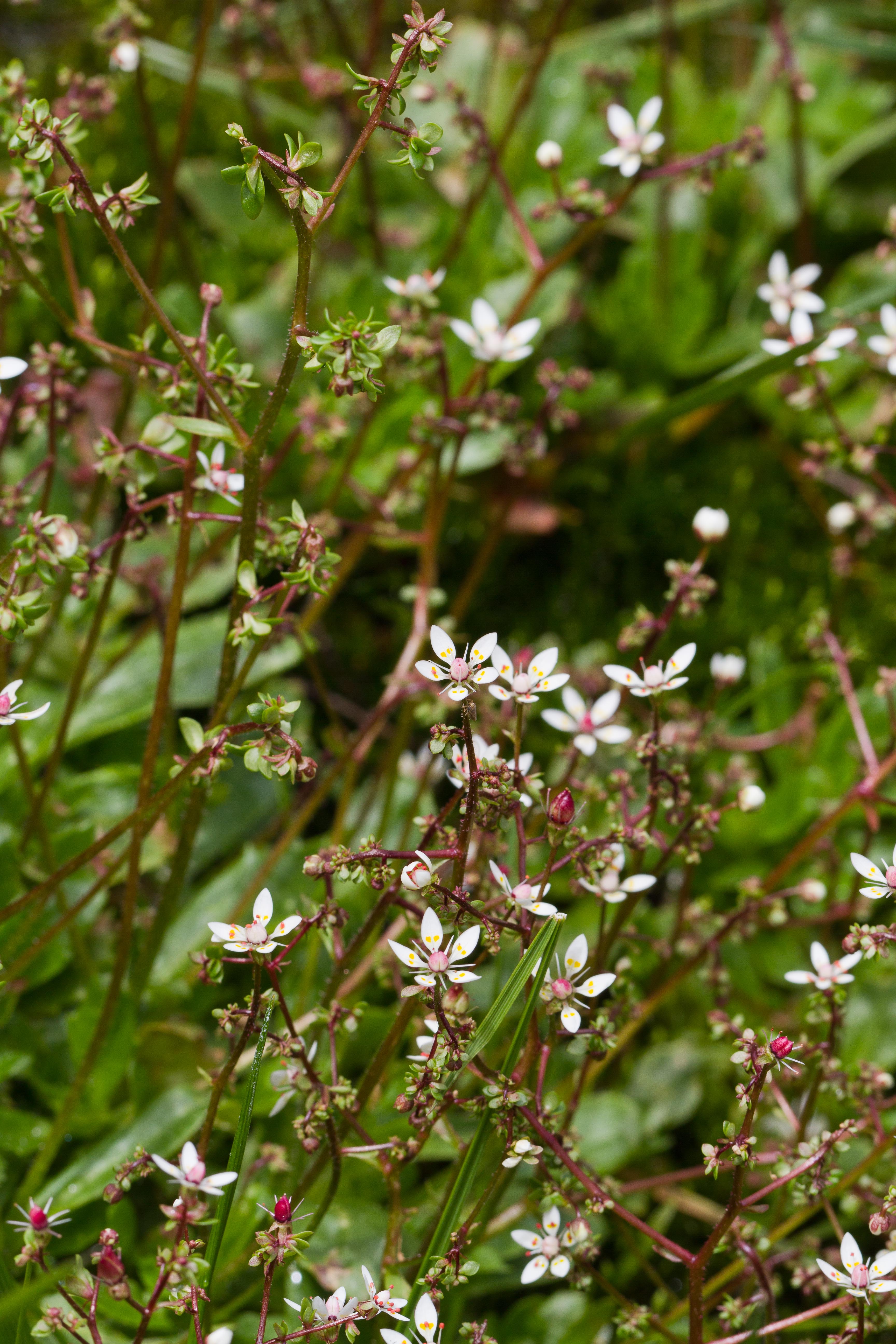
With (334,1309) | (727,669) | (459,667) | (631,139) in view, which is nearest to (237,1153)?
(334,1309)

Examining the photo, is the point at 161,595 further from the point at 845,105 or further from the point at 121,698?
the point at 845,105

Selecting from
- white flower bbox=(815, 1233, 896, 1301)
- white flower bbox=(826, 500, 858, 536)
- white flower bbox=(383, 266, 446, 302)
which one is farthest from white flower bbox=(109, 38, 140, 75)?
white flower bbox=(815, 1233, 896, 1301)

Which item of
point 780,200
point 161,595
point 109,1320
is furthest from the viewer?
point 780,200

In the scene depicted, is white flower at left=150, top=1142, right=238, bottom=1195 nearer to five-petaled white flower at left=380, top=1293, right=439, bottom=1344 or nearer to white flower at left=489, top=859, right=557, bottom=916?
five-petaled white flower at left=380, top=1293, right=439, bottom=1344

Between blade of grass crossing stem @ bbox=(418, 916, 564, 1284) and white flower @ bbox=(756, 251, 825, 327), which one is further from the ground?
white flower @ bbox=(756, 251, 825, 327)

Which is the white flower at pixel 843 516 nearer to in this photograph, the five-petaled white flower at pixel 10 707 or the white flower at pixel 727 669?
the white flower at pixel 727 669

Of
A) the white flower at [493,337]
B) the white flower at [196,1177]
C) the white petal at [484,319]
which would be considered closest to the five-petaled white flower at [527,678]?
the white flower at [196,1177]

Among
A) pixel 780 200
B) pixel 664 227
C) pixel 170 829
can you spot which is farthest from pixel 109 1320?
pixel 780 200
